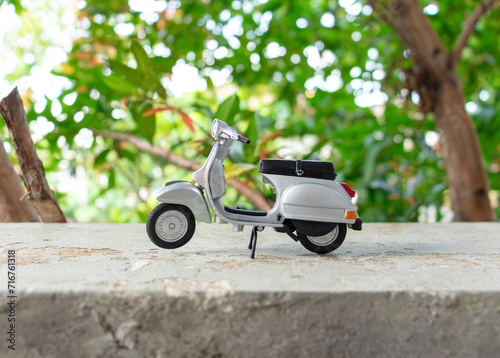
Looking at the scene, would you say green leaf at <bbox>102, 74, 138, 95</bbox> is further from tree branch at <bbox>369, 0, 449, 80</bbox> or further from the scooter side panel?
tree branch at <bbox>369, 0, 449, 80</bbox>

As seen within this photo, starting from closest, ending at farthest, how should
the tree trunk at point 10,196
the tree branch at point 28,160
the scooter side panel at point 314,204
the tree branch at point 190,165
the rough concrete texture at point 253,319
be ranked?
the rough concrete texture at point 253,319, the scooter side panel at point 314,204, the tree branch at point 28,160, the tree trunk at point 10,196, the tree branch at point 190,165

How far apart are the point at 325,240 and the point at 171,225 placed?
241mm

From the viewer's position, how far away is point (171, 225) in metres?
0.66

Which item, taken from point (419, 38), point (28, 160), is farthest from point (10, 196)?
point (419, 38)

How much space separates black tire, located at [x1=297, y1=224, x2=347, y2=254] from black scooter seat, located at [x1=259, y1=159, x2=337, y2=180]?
8 cm

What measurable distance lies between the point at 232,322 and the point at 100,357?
0.13 meters

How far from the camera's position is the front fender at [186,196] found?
2.10ft

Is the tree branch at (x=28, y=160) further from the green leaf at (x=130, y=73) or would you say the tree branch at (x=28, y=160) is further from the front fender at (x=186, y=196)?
the front fender at (x=186, y=196)

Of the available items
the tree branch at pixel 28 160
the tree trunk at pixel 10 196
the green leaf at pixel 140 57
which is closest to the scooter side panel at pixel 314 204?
the green leaf at pixel 140 57

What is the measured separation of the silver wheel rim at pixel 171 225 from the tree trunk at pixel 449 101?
87 cm

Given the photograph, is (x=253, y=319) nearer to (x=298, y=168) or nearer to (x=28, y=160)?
(x=298, y=168)

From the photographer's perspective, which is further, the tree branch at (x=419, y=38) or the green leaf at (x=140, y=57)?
the tree branch at (x=419, y=38)

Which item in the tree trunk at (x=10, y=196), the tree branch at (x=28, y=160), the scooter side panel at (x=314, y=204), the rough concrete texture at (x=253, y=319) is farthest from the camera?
the tree trunk at (x=10, y=196)

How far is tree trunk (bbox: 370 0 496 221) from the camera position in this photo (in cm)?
119
